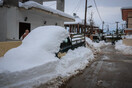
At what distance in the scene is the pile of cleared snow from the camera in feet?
13.0

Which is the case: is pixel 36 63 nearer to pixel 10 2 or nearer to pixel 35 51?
pixel 35 51

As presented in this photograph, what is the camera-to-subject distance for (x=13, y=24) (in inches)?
354

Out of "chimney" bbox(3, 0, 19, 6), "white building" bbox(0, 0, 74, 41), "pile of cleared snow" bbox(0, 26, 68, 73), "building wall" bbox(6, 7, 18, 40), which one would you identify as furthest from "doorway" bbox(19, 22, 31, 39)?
"pile of cleared snow" bbox(0, 26, 68, 73)

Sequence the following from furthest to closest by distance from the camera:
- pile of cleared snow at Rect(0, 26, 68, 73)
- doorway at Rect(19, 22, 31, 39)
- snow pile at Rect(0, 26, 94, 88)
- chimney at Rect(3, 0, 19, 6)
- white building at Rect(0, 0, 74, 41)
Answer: doorway at Rect(19, 22, 31, 39), white building at Rect(0, 0, 74, 41), chimney at Rect(3, 0, 19, 6), pile of cleared snow at Rect(0, 26, 68, 73), snow pile at Rect(0, 26, 94, 88)

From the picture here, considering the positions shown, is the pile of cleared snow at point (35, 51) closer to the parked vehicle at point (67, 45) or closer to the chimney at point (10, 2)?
the parked vehicle at point (67, 45)

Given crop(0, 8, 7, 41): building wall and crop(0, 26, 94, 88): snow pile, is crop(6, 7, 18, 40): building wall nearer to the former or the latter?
crop(0, 8, 7, 41): building wall

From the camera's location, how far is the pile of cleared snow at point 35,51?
395cm

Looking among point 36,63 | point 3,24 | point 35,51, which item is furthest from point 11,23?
point 36,63

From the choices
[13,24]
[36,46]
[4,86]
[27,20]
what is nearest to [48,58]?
[36,46]

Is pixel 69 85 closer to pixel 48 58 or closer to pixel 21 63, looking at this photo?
pixel 48 58

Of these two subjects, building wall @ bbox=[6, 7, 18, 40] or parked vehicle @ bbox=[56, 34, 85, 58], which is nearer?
parked vehicle @ bbox=[56, 34, 85, 58]

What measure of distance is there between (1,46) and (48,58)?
9.00 feet

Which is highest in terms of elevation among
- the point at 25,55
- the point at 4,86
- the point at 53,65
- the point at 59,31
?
the point at 59,31

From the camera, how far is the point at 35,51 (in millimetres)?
4602
